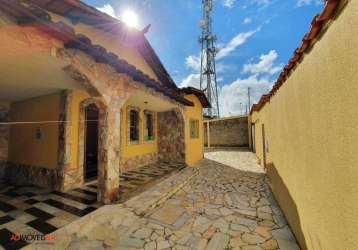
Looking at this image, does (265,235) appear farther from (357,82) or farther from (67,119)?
(67,119)

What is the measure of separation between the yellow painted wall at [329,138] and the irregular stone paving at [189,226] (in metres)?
0.77

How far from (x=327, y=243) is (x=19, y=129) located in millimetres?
9012

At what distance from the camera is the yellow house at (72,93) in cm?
256

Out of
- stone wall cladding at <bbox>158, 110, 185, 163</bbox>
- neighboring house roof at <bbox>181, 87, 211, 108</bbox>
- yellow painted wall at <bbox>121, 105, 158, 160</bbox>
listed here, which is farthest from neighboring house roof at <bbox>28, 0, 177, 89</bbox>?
yellow painted wall at <bbox>121, 105, 158, 160</bbox>

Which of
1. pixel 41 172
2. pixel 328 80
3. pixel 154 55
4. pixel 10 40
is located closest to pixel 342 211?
pixel 328 80

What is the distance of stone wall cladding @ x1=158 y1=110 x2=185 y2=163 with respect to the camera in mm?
8827

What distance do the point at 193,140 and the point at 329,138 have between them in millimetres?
8257

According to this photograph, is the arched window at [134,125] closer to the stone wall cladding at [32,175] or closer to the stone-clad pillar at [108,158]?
the stone wall cladding at [32,175]

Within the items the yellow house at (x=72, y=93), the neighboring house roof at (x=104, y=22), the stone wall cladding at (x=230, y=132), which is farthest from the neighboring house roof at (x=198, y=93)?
the stone wall cladding at (x=230, y=132)

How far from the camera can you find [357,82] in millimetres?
1158

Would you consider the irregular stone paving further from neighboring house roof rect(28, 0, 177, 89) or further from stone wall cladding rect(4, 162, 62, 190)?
neighboring house roof rect(28, 0, 177, 89)

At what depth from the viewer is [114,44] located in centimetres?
625

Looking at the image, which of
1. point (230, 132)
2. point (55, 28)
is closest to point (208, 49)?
point (230, 132)

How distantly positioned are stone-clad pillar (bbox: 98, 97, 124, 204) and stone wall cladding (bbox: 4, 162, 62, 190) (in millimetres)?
1958
